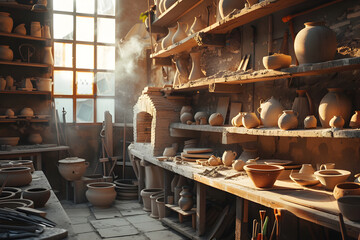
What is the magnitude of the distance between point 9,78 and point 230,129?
4.71m

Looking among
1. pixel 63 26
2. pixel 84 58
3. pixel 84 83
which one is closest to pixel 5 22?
pixel 63 26

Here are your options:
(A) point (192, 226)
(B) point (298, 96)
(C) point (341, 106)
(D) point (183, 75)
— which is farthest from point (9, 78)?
(C) point (341, 106)

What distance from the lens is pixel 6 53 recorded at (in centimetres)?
646

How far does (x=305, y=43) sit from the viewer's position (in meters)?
2.94

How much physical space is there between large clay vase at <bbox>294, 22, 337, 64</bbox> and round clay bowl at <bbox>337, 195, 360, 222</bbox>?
1188mm

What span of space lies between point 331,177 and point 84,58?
244 inches

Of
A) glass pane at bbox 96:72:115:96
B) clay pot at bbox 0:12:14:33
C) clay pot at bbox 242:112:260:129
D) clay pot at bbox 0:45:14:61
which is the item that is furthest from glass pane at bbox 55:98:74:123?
clay pot at bbox 242:112:260:129

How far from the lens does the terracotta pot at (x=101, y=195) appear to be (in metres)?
5.90

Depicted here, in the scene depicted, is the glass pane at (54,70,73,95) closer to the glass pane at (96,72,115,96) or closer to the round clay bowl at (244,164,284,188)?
the glass pane at (96,72,115,96)

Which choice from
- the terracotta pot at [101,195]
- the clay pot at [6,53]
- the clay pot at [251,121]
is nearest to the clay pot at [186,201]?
the clay pot at [251,121]

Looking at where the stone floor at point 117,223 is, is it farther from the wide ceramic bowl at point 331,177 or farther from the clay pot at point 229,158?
the wide ceramic bowl at point 331,177

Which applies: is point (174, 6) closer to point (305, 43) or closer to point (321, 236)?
point (305, 43)

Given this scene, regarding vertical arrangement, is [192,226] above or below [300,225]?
below

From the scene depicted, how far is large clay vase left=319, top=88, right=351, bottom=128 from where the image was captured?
2.94 metres
